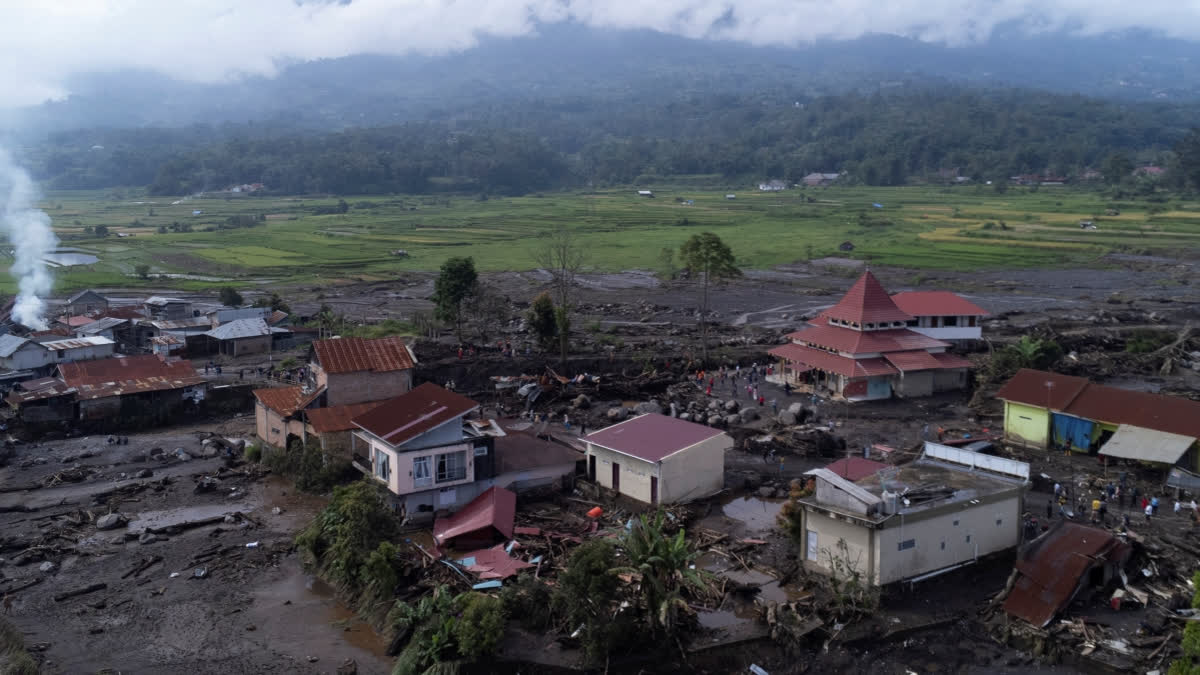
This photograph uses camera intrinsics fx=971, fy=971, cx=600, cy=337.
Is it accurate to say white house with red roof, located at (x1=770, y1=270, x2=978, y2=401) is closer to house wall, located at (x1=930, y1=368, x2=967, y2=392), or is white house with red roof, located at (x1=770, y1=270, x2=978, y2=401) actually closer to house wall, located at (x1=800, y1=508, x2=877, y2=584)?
house wall, located at (x1=930, y1=368, x2=967, y2=392)

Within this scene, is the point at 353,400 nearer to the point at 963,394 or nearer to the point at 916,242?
the point at 963,394

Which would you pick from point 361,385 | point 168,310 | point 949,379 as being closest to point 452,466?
point 361,385

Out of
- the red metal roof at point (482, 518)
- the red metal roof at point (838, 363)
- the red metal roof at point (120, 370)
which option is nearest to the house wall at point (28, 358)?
the red metal roof at point (120, 370)

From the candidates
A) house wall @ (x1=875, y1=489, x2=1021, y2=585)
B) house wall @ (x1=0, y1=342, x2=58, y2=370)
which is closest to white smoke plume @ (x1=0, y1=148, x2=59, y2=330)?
house wall @ (x1=0, y1=342, x2=58, y2=370)

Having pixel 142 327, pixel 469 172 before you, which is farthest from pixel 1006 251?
pixel 469 172

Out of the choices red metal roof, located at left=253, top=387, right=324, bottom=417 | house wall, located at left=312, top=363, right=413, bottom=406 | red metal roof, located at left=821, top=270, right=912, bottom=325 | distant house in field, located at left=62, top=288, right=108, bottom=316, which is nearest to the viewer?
red metal roof, located at left=253, top=387, right=324, bottom=417

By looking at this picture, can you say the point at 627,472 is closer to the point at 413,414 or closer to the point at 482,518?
the point at 482,518

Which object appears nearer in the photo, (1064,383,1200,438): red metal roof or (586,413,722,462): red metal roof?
(586,413,722,462): red metal roof
